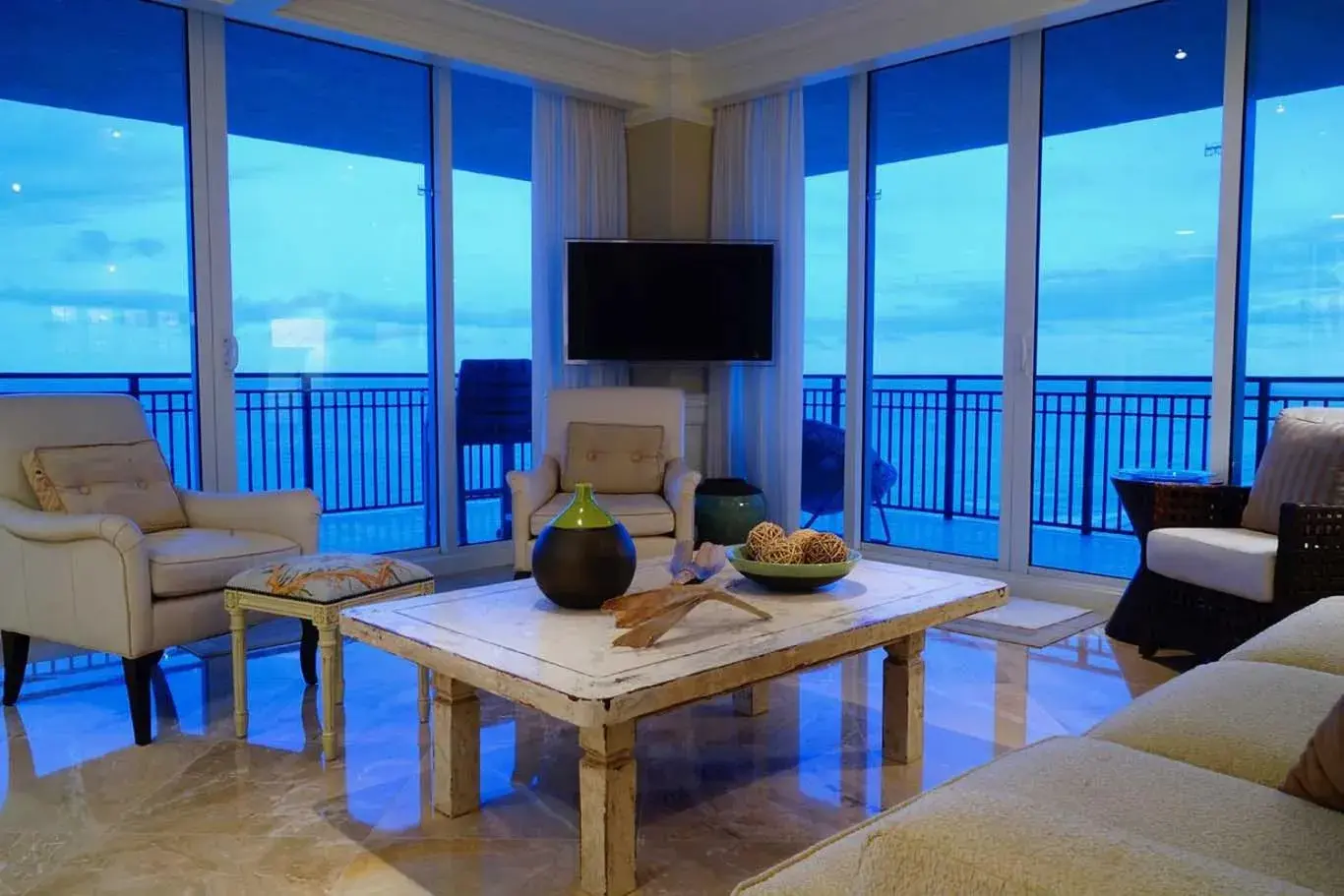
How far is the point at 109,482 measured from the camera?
10.4ft

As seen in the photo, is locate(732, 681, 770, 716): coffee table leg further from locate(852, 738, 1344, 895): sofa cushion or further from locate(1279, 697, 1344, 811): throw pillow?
locate(1279, 697, 1344, 811): throw pillow

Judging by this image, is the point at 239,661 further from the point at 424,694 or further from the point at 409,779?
the point at 409,779

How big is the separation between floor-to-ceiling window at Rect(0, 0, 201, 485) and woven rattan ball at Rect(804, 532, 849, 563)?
9.59 feet

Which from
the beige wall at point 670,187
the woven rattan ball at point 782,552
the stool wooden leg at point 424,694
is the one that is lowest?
the stool wooden leg at point 424,694

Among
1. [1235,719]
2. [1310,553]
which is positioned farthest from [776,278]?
[1235,719]

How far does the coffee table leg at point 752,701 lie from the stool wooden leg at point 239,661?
139 cm

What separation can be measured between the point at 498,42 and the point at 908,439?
11.4 feet

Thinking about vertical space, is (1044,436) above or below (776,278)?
below

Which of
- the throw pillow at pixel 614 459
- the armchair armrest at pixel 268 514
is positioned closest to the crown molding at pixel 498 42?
the throw pillow at pixel 614 459

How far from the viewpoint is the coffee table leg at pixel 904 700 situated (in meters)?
2.52

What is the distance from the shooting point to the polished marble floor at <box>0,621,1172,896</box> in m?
2.00

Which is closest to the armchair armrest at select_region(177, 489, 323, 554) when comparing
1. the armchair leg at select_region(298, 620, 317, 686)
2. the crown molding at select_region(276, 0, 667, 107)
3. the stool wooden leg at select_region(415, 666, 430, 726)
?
the armchair leg at select_region(298, 620, 317, 686)

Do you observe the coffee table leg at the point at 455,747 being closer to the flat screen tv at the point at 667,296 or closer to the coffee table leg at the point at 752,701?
the coffee table leg at the point at 752,701

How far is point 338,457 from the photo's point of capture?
5820 mm
